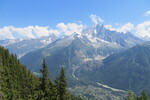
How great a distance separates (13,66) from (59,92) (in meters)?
53.3

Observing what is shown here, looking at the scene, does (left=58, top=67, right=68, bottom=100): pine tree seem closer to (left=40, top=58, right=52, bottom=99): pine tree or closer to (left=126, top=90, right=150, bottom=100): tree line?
(left=40, top=58, right=52, bottom=99): pine tree

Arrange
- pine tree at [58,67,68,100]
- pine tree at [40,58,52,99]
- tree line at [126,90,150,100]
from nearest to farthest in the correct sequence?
pine tree at [40,58,52,99] < pine tree at [58,67,68,100] < tree line at [126,90,150,100]

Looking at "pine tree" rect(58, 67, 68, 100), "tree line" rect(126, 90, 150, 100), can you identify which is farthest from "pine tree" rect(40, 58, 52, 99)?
"tree line" rect(126, 90, 150, 100)

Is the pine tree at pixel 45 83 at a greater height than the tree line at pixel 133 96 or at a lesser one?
greater

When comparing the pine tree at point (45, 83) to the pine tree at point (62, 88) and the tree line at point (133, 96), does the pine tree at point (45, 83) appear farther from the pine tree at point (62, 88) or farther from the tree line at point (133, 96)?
the tree line at point (133, 96)

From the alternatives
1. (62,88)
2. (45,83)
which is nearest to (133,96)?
(62,88)

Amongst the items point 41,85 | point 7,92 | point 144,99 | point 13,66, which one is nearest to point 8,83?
point 7,92

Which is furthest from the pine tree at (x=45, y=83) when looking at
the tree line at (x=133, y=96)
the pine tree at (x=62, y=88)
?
the tree line at (x=133, y=96)

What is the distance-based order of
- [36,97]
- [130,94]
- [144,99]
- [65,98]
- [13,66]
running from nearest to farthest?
1. [36,97]
2. [65,98]
3. [130,94]
4. [144,99]
5. [13,66]

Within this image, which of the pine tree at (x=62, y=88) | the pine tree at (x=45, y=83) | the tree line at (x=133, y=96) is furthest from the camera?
the tree line at (x=133, y=96)

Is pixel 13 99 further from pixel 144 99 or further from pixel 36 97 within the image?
pixel 144 99

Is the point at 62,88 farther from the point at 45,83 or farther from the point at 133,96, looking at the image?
the point at 133,96

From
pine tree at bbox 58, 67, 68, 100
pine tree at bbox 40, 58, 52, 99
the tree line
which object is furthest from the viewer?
the tree line

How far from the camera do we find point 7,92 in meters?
51.4
